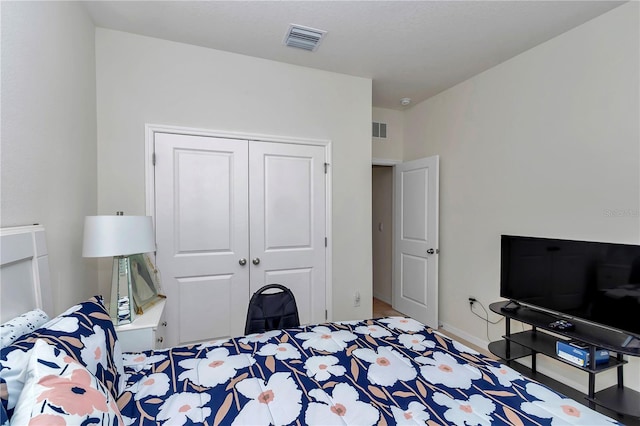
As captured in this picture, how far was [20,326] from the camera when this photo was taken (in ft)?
3.61

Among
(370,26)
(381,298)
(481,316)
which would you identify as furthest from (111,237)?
(381,298)

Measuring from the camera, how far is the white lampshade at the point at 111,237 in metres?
1.79

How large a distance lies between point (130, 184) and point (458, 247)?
11.0ft

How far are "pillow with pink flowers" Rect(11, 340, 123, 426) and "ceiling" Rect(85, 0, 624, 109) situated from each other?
2265 mm

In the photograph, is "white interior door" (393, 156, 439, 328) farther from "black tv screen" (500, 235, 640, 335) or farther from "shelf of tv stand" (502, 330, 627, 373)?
"shelf of tv stand" (502, 330, 627, 373)

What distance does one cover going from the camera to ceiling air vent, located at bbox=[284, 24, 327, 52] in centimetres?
250

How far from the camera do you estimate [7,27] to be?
1.26 metres

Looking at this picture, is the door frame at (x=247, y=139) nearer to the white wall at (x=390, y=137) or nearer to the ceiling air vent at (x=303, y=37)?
the ceiling air vent at (x=303, y=37)

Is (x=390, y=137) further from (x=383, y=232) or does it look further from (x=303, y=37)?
(x=303, y=37)

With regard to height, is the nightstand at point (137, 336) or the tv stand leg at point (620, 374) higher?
the nightstand at point (137, 336)

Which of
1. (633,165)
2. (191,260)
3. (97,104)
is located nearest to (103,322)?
(191,260)

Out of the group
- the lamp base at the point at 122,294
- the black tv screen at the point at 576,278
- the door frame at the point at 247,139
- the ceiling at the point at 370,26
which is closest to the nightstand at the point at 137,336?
the lamp base at the point at 122,294

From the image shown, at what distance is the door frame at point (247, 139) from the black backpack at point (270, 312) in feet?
3.76

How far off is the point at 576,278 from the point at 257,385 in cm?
231
